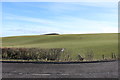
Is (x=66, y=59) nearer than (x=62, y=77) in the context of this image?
No

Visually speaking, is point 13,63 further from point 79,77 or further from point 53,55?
point 79,77

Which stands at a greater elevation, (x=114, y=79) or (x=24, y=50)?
(x=24, y=50)

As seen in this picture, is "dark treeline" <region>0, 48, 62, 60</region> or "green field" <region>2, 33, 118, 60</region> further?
"green field" <region>2, 33, 118, 60</region>

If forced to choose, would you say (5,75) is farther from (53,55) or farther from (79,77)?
(53,55)

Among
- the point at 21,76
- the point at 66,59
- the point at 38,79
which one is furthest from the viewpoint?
the point at 66,59

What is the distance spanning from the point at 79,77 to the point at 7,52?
31.0 feet

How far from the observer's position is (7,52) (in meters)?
16.2

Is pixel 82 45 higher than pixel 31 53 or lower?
higher

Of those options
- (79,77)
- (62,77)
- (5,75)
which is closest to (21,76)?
(5,75)

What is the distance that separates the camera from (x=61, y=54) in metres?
15.3

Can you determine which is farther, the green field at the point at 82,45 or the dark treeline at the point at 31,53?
the green field at the point at 82,45

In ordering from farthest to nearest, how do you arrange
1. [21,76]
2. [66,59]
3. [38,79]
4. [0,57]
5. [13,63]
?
1. [0,57]
2. [66,59]
3. [13,63]
4. [21,76]
5. [38,79]

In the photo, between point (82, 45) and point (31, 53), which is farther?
point (82, 45)

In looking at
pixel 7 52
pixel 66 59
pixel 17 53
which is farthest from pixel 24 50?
pixel 66 59
